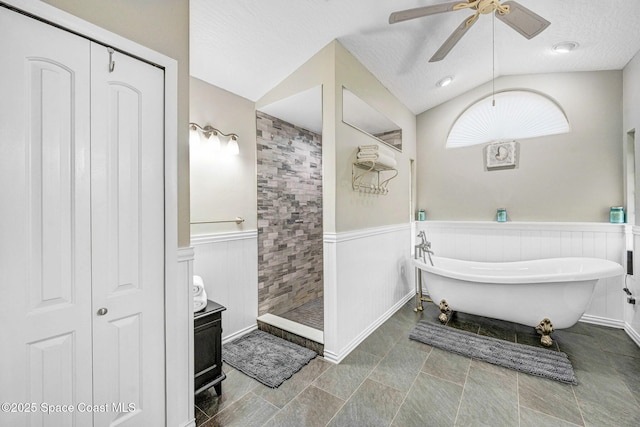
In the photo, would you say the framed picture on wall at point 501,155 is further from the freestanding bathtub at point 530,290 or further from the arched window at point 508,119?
the freestanding bathtub at point 530,290

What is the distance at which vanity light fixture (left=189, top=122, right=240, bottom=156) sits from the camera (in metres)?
2.30

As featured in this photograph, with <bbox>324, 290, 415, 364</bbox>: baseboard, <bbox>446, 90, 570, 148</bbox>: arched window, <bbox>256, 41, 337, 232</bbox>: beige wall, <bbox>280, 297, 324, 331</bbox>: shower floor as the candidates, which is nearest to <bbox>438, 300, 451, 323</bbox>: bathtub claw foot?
<bbox>324, 290, 415, 364</bbox>: baseboard

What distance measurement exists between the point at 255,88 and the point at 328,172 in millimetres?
1137

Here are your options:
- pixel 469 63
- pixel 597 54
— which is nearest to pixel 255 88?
pixel 469 63

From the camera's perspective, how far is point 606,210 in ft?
9.62

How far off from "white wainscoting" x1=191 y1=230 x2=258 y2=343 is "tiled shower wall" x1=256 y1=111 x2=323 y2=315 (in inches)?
4.9

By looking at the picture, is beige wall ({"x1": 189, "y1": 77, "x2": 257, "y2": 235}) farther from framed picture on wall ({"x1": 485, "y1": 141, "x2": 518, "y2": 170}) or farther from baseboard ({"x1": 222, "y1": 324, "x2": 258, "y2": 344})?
framed picture on wall ({"x1": 485, "y1": 141, "x2": 518, "y2": 170})

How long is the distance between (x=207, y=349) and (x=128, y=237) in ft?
3.20

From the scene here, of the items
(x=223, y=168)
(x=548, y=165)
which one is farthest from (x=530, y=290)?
(x=223, y=168)

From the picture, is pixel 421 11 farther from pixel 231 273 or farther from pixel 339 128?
pixel 231 273

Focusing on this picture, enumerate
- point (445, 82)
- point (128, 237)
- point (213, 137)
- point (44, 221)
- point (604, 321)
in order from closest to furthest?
point (44, 221) < point (128, 237) < point (213, 137) < point (604, 321) < point (445, 82)

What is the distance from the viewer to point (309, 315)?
320cm

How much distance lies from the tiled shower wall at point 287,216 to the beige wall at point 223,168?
0.42 ft

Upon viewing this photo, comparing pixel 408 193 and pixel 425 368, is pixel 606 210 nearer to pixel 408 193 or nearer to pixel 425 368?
pixel 408 193
